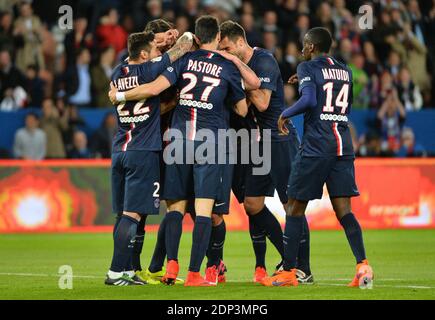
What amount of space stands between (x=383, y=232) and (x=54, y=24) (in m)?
7.44

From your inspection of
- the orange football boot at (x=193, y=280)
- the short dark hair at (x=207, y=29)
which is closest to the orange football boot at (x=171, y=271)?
the orange football boot at (x=193, y=280)

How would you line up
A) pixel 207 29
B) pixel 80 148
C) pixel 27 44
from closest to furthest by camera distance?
pixel 207 29, pixel 80 148, pixel 27 44

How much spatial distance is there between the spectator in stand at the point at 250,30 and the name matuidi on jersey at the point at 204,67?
9.78 meters

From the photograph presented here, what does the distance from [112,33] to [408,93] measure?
5753mm

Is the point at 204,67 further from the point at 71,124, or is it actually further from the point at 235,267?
the point at 71,124

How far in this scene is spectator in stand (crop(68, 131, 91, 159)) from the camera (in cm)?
1847

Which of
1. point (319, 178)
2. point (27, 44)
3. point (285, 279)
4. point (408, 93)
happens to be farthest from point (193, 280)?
point (408, 93)

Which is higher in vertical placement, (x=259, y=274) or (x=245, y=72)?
(x=245, y=72)

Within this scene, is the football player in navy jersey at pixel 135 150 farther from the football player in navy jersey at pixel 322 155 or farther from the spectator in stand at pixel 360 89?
the spectator in stand at pixel 360 89

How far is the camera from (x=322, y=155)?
988 cm

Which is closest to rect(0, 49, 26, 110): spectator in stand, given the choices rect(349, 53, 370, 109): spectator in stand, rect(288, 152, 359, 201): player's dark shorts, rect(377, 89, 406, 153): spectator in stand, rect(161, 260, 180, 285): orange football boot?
rect(349, 53, 370, 109): spectator in stand

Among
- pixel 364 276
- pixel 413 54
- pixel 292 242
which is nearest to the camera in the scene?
pixel 364 276

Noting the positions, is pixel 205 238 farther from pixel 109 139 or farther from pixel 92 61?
pixel 92 61

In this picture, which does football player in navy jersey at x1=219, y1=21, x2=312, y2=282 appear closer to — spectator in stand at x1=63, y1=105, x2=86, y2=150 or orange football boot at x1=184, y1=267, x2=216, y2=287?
orange football boot at x1=184, y1=267, x2=216, y2=287
